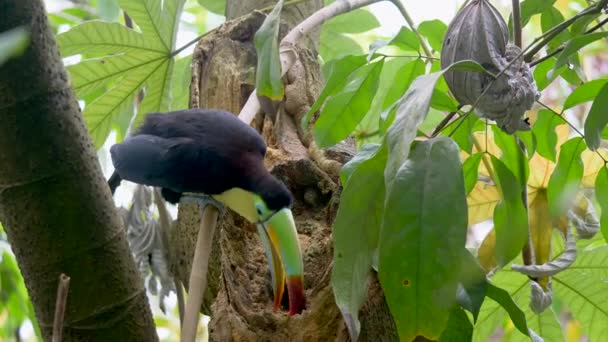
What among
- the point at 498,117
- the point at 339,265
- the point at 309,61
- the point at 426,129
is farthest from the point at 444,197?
the point at 426,129

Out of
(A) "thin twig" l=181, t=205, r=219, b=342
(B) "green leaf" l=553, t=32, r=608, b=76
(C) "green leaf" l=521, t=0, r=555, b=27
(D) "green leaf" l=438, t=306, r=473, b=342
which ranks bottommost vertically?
(D) "green leaf" l=438, t=306, r=473, b=342

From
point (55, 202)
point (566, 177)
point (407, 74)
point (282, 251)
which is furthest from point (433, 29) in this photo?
point (55, 202)

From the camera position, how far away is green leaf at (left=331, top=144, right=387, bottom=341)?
0.72 metres

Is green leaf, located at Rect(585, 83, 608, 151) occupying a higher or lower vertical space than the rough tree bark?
higher

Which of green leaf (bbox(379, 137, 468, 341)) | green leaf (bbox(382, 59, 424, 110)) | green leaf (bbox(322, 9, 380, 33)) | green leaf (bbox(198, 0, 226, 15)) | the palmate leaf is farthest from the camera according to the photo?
green leaf (bbox(198, 0, 226, 15))

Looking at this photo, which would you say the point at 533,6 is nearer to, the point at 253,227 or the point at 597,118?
the point at 597,118

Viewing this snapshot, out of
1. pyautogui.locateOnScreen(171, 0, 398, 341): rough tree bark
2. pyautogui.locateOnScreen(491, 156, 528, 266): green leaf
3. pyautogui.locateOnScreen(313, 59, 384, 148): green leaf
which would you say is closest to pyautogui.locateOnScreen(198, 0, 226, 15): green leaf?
pyautogui.locateOnScreen(171, 0, 398, 341): rough tree bark

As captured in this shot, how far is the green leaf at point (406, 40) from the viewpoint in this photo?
108 cm

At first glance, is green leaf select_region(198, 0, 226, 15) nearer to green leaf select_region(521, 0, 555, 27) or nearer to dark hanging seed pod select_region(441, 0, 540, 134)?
green leaf select_region(521, 0, 555, 27)

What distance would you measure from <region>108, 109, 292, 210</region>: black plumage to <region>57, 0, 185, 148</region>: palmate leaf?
0.11m

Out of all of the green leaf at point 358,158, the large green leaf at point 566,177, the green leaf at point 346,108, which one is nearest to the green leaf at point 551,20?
the large green leaf at point 566,177

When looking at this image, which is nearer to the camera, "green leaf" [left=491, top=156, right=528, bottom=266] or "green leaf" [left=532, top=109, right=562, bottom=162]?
"green leaf" [left=491, top=156, right=528, bottom=266]

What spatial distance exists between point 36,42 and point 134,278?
Answer: 328mm

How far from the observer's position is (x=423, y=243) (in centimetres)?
63
